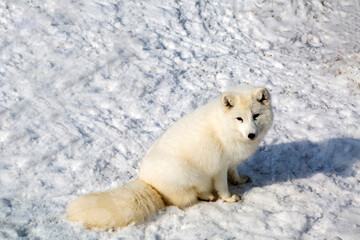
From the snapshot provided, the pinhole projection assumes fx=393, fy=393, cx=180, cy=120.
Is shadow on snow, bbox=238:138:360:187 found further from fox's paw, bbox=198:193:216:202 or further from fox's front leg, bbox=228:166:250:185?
fox's paw, bbox=198:193:216:202

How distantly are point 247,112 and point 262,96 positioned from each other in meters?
0.31

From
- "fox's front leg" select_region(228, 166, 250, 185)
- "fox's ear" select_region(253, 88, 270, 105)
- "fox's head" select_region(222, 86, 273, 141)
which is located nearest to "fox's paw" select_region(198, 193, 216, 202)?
"fox's front leg" select_region(228, 166, 250, 185)

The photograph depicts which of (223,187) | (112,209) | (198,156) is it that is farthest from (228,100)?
(112,209)

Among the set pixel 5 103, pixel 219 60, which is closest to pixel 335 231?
pixel 219 60

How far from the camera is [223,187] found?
5113 millimetres

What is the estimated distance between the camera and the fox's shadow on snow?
5727mm

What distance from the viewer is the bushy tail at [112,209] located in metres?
4.45

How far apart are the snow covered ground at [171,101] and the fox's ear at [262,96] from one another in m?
1.28

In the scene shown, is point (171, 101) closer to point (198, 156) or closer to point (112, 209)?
point (198, 156)

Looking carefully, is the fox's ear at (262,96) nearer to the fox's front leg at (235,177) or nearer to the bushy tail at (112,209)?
the fox's front leg at (235,177)

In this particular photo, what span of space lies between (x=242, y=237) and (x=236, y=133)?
1.23 metres

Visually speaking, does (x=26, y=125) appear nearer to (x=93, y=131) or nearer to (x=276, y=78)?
(x=93, y=131)

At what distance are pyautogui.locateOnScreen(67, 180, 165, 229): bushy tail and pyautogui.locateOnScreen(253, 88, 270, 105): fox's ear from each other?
179 cm

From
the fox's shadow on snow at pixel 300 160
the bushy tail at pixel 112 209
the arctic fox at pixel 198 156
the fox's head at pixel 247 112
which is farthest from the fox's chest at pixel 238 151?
the bushy tail at pixel 112 209
